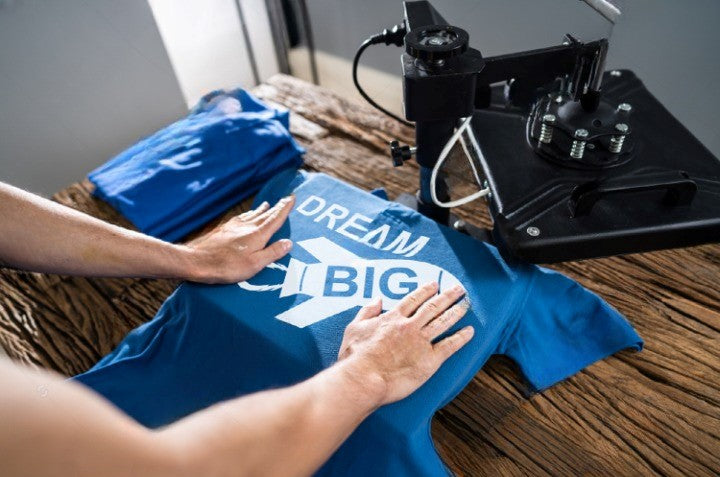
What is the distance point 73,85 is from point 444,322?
1.19m

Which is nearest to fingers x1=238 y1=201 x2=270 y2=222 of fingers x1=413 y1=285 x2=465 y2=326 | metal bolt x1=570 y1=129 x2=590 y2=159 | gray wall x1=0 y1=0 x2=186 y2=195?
fingers x1=413 y1=285 x2=465 y2=326

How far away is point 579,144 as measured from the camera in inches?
23.4

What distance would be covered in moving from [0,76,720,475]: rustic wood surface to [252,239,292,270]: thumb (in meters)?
0.23

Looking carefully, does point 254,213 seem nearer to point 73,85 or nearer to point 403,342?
point 403,342

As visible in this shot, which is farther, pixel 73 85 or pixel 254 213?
pixel 73 85

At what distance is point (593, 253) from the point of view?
55 centimetres

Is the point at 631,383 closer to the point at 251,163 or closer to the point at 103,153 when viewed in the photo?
the point at 251,163

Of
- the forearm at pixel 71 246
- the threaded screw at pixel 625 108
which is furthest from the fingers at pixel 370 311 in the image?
the threaded screw at pixel 625 108

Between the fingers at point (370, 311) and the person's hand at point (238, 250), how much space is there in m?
0.16

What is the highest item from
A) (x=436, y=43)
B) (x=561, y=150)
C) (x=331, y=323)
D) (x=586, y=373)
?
(x=436, y=43)

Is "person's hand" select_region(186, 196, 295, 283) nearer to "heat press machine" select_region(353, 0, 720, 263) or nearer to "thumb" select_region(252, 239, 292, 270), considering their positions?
"thumb" select_region(252, 239, 292, 270)

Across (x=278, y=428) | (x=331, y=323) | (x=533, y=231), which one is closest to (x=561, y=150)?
(x=533, y=231)

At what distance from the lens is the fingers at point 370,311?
57 centimetres

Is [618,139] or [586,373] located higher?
[618,139]
